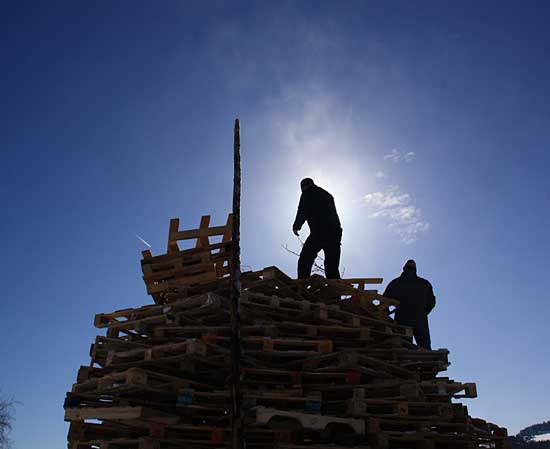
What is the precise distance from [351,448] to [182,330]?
246cm

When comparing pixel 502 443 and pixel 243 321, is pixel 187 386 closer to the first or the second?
pixel 243 321

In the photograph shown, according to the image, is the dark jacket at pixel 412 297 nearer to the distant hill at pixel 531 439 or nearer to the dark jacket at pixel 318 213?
the dark jacket at pixel 318 213

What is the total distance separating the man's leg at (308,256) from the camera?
862 cm

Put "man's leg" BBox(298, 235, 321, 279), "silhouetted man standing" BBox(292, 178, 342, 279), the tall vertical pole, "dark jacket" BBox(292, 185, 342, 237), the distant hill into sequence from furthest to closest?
the distant hill
"dark jacket" BBox(292, 185, 342, 237)
"silhouetted man standing" BBox(292, 178, 342, 279)
"man's leg" BBox(298, 235, 321, 279)
the tall vertical pole

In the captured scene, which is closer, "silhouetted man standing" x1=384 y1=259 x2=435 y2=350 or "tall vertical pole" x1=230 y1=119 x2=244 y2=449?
"tall vertical pole" x1=230 y1=119 x2=244 y2=449

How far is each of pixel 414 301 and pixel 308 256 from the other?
6.50ft

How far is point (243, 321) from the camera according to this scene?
265 inches

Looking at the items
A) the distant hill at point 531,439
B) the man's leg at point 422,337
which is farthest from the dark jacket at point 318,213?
the distant hill at point 531,439

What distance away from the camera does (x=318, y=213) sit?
8.99m

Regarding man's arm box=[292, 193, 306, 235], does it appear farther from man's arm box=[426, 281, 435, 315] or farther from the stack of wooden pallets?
man's arm box=[426, 281, 435, 315]

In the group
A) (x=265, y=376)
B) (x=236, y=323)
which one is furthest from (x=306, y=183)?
(x=236, y=323)

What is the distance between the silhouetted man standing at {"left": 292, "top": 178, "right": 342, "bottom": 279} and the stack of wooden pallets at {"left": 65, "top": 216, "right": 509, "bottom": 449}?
107 centimetres

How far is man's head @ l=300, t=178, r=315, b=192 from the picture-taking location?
366 inches

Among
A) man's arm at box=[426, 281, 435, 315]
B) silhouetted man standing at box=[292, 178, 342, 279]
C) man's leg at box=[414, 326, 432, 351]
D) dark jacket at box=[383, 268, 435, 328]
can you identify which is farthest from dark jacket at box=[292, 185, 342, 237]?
man's leg at box=[414, 326, 432, 351]
